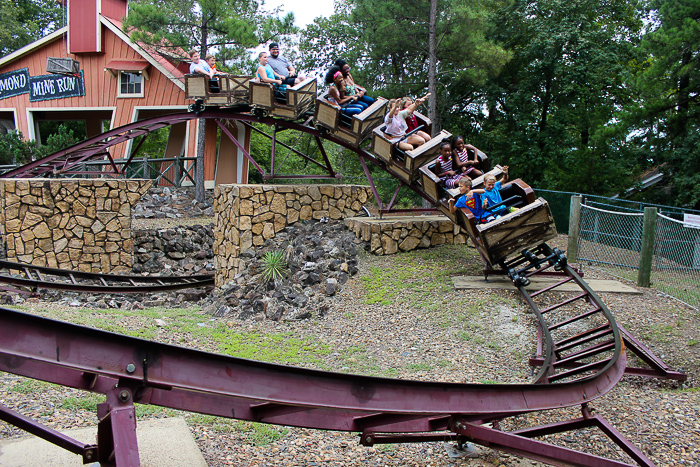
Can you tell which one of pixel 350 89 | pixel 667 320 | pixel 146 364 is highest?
pixel 350 89

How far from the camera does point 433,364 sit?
574cm

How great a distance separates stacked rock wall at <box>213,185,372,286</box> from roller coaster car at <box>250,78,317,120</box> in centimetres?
141

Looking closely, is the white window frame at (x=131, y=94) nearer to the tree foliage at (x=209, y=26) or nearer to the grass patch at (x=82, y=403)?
the tree foliage at (x=209, y=26)

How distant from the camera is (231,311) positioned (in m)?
8.45

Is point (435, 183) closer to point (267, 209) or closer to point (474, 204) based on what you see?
point (474, 204)

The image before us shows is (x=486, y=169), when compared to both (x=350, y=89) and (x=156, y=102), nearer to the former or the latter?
(x=350, y=89)

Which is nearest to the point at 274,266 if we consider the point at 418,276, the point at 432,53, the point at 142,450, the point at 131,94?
the point at 418,276

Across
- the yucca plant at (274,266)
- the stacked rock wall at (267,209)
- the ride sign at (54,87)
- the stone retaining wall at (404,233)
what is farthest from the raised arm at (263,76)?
the ride sign at (54,87)

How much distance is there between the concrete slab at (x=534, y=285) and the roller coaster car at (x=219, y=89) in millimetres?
5324

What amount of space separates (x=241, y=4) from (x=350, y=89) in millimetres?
8319

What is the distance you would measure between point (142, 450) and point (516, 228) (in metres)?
5.02

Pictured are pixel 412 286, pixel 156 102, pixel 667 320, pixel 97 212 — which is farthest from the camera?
pixel 156 102

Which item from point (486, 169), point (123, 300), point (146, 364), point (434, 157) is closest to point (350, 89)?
point (434, 157)

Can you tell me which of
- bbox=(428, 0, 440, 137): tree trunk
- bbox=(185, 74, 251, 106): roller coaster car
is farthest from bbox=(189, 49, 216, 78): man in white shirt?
bbox=(428, 0, 440, 137): tree trunk
